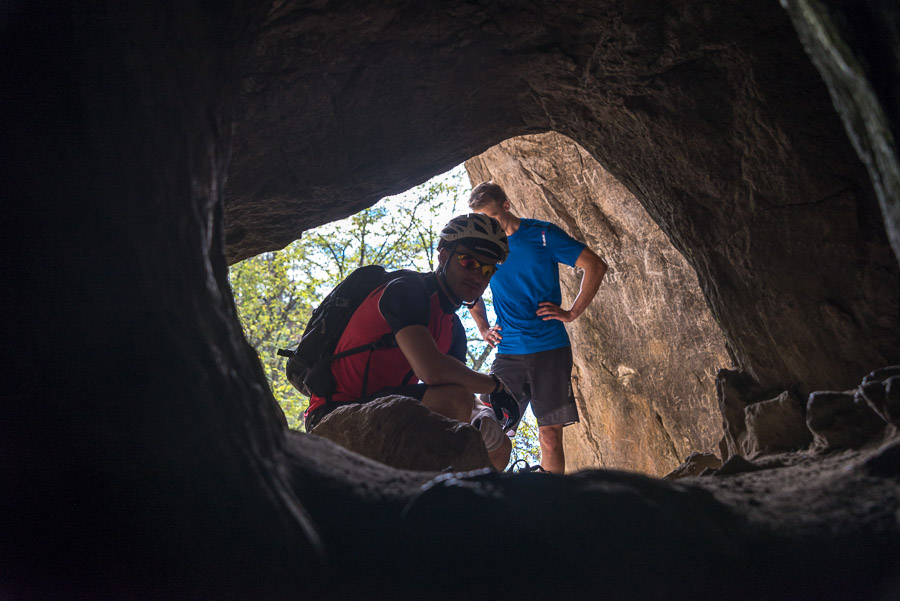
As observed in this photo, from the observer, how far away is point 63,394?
124 centimetres

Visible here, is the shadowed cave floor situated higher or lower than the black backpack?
lower

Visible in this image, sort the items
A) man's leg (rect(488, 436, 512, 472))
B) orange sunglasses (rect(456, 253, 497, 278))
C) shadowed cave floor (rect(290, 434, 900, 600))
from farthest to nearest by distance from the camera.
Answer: orange sunglasses (rect(456, 253, 497, 278))
man's leg (rect(488, 436, 512, 472))
shadowed cave floor (rect(290, 434, 900, 600))

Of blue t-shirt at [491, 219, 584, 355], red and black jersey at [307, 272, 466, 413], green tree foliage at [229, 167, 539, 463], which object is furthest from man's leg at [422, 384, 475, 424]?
green tree foliage at [229, 167, 539, 463]

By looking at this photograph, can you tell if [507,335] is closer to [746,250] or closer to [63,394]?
[746,250]

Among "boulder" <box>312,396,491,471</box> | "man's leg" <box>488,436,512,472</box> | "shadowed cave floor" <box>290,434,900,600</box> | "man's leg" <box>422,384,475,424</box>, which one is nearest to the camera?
"shadowed cave floor" <box>290,434,900,600</box>

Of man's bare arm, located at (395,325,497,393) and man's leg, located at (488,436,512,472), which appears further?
man's leg, located at (488,436,512,472)

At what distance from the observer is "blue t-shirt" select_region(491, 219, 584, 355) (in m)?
5.32

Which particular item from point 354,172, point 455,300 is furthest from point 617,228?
point 354,172

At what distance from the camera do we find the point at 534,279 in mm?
5332

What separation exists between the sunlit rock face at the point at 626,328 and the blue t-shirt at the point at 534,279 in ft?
5.83

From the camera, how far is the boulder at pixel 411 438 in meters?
2.66

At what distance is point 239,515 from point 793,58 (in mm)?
3140

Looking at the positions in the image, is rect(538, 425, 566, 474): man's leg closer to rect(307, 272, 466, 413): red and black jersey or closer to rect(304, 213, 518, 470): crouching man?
rect(304, 213, 518, 470): crouching man

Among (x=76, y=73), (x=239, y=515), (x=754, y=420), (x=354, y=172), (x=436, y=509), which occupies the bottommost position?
(x=754, y=420)
